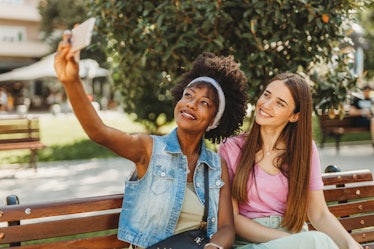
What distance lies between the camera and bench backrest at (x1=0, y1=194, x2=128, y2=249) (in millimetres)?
2719

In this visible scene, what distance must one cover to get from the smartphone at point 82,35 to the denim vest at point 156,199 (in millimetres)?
971

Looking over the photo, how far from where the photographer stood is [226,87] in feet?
10.5

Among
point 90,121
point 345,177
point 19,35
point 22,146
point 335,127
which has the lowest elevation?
point 22,146

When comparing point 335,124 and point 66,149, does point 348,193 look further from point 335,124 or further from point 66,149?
point 66,149

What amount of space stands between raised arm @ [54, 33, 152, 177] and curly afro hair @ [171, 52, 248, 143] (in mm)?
634

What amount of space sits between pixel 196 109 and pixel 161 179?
438mm

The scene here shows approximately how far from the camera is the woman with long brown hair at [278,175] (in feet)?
10.0

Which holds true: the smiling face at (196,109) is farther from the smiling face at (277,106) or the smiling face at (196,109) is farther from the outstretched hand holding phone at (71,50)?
the outstretched hand holding phone at (71,50)

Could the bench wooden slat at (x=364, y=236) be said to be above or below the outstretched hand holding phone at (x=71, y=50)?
below

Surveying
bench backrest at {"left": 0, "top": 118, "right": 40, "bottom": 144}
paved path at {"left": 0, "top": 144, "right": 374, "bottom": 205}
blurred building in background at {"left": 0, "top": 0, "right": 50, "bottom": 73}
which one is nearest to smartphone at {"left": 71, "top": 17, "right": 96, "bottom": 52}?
paved path at {"left": 0, "top": 144, "right": 374, "bottom": 205}

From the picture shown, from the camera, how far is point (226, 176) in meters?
3.01

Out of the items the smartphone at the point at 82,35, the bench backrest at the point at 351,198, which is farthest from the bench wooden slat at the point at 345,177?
the smartphone at the point at 82,35

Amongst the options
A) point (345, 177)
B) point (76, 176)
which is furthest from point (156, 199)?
point (76, 176)

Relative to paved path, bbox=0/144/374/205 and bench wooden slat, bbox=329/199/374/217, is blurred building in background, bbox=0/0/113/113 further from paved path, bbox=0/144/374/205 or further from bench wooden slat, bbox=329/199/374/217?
bench wooden slat, bbox=329/199/374/217
